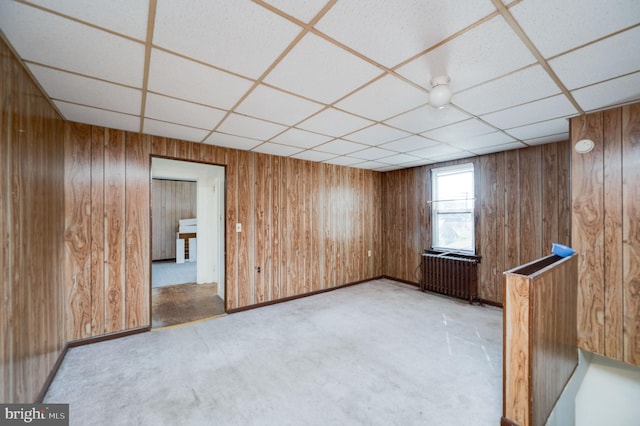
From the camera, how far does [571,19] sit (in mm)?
1392

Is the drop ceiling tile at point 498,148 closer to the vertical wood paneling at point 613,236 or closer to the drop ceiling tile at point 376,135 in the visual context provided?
the vertical wood paneling at point 613,236

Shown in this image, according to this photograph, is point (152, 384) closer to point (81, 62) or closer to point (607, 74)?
point (81, 62)

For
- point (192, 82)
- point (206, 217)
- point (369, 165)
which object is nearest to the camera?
point (192, 82)

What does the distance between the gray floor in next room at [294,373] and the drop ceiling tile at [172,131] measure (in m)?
2.51


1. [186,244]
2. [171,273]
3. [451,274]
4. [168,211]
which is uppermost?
[168,211]

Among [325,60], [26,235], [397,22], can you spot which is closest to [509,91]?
[397,22]

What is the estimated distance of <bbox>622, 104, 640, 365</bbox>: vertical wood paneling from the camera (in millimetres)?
2508

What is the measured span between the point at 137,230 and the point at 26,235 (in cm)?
149

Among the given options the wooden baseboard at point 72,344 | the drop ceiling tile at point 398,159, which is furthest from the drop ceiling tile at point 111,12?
the drop ceiling tile at point 398,159

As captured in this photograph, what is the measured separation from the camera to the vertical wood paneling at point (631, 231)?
2.51 metres

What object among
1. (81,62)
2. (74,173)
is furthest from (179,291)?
(81,62)

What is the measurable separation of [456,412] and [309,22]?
281 centimetres

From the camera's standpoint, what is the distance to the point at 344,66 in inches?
72.0

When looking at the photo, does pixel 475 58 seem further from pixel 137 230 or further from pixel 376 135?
pixel 137 230
